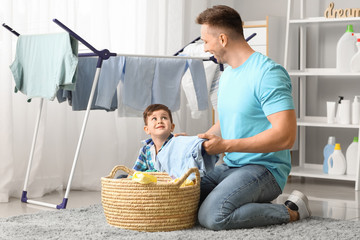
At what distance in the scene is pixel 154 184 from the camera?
2.16 meters

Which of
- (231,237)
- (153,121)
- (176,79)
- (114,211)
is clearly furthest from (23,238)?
(176,79)

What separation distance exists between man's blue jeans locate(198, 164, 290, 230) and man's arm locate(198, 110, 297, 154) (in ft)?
0.50

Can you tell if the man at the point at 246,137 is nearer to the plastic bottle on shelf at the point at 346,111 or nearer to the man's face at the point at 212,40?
the man's face at the point at 212,40

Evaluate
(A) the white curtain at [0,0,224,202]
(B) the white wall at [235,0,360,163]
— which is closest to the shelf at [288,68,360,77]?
(B) the white wall at [235,0,360,163]

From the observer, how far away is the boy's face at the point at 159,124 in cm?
274

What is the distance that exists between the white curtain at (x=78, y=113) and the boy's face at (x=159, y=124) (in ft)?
2.65

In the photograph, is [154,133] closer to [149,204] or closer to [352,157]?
[149,204]

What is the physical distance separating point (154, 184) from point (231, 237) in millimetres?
318

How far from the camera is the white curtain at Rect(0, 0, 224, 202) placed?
10.4 ft

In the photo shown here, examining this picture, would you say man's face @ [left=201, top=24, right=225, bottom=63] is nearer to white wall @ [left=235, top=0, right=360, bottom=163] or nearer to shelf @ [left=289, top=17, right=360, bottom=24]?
shelf @ [left=289, top=17, right=360, bottom=24]

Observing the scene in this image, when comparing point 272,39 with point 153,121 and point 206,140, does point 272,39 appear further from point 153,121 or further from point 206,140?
point 206,140

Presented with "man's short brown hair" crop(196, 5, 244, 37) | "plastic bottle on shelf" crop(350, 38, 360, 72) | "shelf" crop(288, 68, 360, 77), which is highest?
"man's short brown hair" crop(196, 5, 244, 37)

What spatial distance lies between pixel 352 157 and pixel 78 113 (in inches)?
66.3

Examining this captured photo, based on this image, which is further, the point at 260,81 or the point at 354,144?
the point at 354,144
